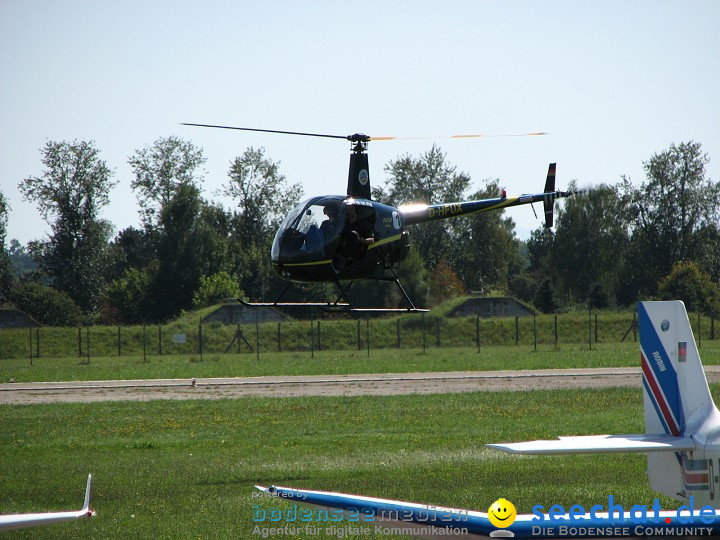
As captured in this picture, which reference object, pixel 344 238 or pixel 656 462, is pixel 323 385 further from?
pixel 656 462

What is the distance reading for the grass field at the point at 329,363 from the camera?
120ft

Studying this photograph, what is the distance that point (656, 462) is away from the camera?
29.6 feet

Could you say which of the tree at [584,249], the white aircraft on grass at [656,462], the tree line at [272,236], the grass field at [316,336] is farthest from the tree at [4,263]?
the white aircraft on grass at [656,462]

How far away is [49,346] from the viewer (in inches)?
2090

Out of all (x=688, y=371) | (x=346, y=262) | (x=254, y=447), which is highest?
(x=346, y=262)

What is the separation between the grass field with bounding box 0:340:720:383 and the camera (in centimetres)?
3650

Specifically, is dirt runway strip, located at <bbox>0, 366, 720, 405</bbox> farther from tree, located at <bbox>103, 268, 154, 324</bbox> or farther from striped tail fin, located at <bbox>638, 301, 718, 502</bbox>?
tree, located at <bbox>103, 268, 154, 324</bbox>

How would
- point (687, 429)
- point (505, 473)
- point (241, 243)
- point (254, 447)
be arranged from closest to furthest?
point (687, 429) → point (505, 473) → point (254, 447) → point (241, 243)

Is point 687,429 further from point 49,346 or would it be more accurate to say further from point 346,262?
point 49,346

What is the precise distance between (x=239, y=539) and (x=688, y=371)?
5.30 m

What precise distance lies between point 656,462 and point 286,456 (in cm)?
906

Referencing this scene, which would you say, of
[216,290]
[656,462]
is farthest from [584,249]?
[656,462]

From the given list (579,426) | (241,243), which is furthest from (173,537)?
(241,243)

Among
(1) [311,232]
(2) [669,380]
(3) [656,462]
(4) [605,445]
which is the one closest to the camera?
(4) [605,445]
